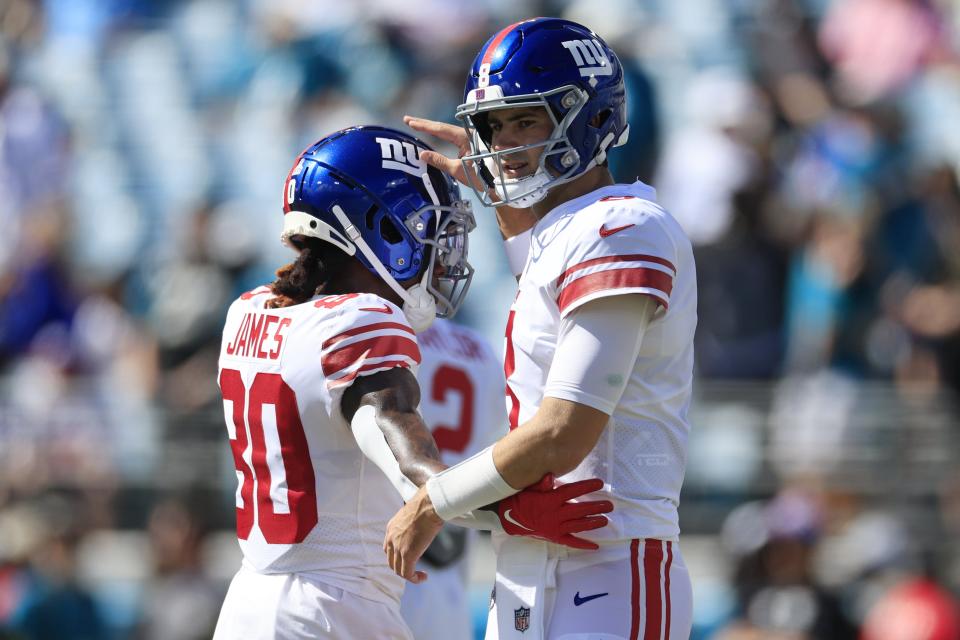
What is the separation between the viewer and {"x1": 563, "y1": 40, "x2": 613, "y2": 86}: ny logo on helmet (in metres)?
3.58

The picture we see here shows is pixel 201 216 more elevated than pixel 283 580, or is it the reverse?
pixel 283 580

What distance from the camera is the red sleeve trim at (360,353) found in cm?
349

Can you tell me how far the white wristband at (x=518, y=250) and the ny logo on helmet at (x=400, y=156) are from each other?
1.24 feet

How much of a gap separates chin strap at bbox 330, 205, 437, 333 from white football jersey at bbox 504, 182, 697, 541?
0.53m

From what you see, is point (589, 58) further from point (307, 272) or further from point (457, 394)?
point (457, 394)

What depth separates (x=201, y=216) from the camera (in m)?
9.19

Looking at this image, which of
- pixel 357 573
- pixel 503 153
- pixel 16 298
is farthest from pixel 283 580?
pixel 16 298

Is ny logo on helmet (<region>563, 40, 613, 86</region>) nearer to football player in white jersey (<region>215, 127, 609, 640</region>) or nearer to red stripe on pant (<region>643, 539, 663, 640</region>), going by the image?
football player in white jersey (<region>215, 127, 609, 640</region>)

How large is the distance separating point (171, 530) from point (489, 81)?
200 inches

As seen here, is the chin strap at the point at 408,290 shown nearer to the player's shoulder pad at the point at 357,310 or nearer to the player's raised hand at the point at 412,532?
the player's shoulder pad at the point at 357,310

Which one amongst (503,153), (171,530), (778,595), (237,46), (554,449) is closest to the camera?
(554,449)

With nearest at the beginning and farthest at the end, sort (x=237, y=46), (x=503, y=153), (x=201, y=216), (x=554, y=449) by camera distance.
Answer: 1. (x=554, y=449)
2. (x=503, y=153)
3. (x=201, y=216)
4. (x=237, y=46)

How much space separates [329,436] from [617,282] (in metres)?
0.86

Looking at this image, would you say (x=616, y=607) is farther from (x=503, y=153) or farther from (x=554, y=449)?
(x=503, y=153)
